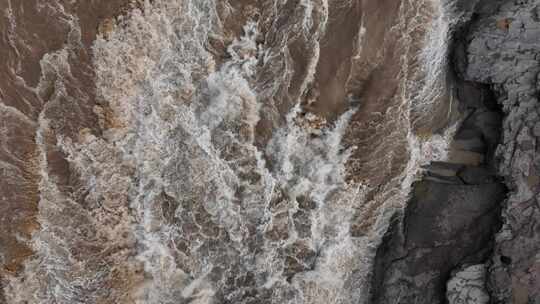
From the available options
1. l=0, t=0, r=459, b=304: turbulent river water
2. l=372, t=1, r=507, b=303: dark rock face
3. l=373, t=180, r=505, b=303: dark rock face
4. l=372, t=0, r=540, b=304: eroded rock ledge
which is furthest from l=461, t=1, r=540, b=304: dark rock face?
l=0, t=0, r=459, b=304: turbulent river water

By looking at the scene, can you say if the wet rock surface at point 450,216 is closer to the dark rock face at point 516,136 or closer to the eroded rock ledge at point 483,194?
the eroded rock ledge at point 483,194

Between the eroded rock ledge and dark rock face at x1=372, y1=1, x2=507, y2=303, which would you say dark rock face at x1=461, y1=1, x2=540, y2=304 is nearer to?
the eroded rock ledge

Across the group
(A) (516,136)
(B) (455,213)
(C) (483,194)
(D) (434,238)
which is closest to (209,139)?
(D) (434,238)

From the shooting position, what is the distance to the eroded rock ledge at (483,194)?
7.50 m

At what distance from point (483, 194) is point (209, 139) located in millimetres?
4331

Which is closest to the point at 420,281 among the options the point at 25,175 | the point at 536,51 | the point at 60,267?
the point at 536,51

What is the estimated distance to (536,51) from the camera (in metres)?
7.49

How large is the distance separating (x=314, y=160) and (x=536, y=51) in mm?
3582

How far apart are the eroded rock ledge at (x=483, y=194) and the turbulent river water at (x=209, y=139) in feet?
1.21

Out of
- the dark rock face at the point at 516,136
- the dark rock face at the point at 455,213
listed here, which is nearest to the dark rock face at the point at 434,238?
the dark rock face at the point at 455,213

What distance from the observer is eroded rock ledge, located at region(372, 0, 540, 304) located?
7500 millimetres

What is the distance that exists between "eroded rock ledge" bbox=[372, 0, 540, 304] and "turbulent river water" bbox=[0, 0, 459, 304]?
37cm

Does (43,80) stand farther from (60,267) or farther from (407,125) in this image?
(407,125)

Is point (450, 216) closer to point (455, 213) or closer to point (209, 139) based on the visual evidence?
point (455, 213)
